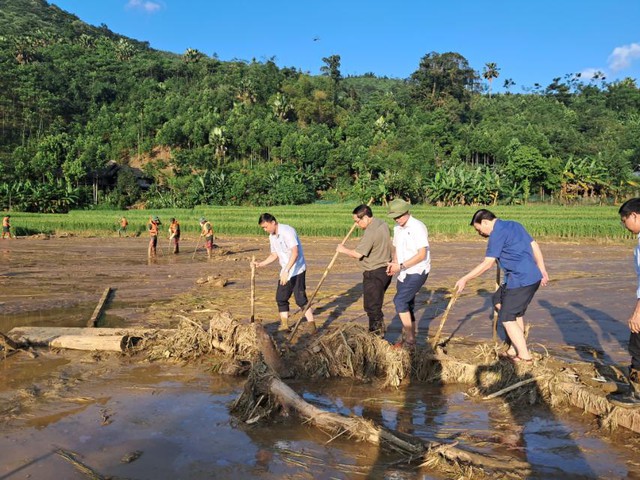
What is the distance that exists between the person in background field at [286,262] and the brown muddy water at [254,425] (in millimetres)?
1304

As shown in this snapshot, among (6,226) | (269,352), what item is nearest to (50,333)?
(269,352)

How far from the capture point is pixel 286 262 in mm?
7473

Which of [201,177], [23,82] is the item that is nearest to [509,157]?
[201,177]

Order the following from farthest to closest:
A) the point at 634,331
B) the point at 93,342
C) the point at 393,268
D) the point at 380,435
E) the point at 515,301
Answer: the point at 93,342, the point at 393,268, the point at 515,301, the point at 634,331, the point at 380,435

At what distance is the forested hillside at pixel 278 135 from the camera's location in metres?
44.4

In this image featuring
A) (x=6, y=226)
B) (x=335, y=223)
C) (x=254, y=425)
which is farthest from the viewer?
(x=335, y=223)

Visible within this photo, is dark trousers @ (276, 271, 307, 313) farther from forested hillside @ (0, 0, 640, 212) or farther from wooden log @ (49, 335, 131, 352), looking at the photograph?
forested hillside @ (0, 0, 640, 212)

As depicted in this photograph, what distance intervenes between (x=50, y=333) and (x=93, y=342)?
78cm

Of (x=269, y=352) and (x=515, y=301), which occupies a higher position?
(x=515, y=301)

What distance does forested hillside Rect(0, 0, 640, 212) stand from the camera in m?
44.4

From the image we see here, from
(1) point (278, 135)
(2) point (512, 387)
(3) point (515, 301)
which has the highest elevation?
(1) point (278, 135)

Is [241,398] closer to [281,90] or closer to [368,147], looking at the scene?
[368,147]

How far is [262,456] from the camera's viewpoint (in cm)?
417

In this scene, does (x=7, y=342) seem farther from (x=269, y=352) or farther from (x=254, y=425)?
(x=254, y=425)
